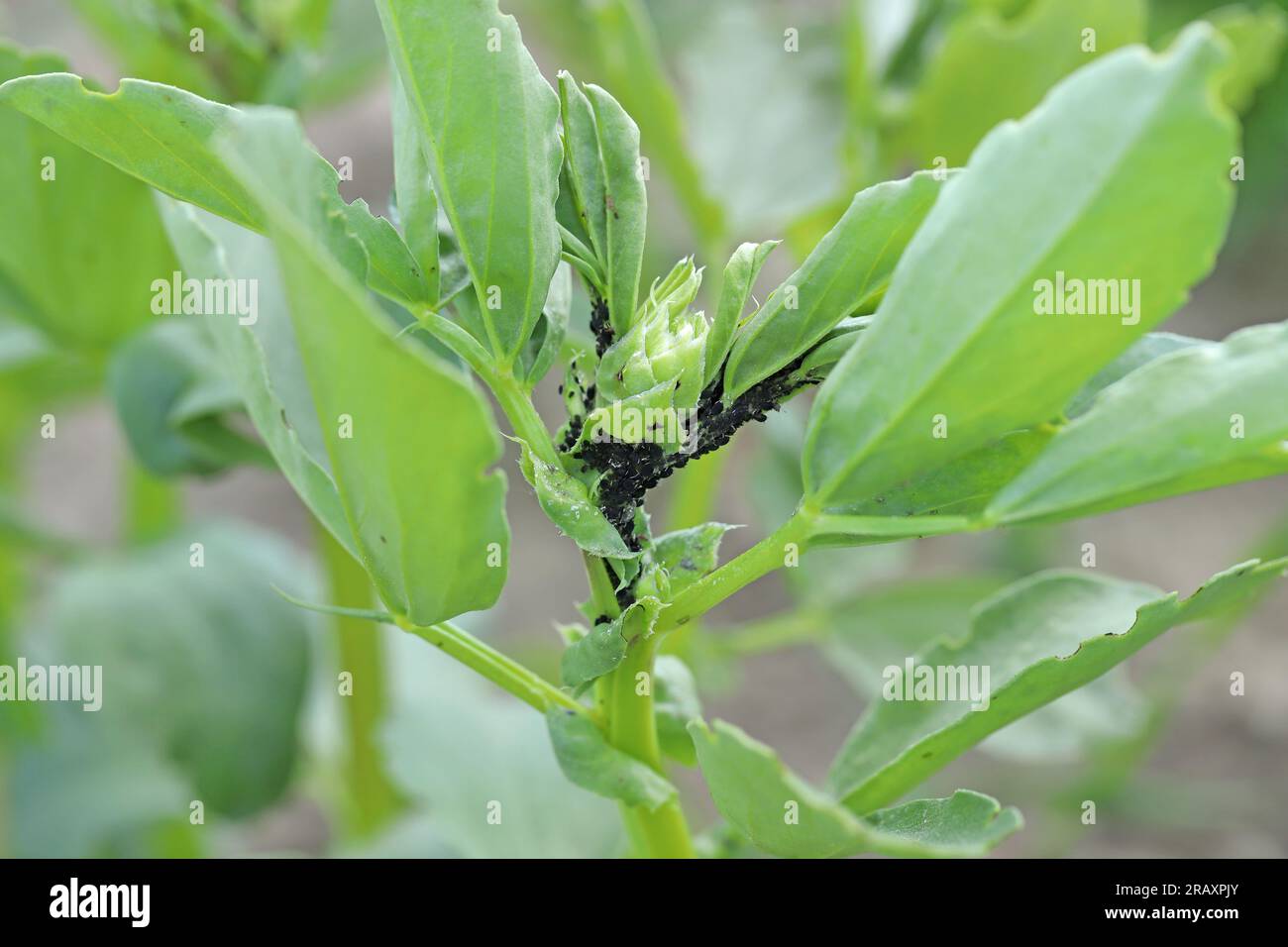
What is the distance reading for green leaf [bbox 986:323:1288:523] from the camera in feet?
1.21

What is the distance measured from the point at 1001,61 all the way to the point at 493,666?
56 cm

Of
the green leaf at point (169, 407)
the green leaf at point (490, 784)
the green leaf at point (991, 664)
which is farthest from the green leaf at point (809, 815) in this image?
the green leaf at point (169, 407)

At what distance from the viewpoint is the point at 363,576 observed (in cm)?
93

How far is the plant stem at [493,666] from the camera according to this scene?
0.46m

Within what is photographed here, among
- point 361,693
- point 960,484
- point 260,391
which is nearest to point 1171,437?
point 960,484

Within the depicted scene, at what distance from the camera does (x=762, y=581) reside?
1.79m

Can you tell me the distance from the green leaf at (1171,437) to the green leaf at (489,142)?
18cm

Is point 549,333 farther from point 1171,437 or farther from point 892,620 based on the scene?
point 892,620

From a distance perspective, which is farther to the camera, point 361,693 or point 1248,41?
point 361,693

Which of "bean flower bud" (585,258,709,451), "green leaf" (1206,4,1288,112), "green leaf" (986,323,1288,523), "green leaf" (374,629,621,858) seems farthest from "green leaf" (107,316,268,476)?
"green leaf" (1206,4,1288,112)

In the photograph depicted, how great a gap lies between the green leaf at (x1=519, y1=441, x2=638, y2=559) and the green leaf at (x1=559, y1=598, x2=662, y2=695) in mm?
21

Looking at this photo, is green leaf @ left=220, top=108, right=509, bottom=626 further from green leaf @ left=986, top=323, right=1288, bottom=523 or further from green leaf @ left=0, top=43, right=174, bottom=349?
green leaf @ left=0, top=43, right=174, bottom=349
